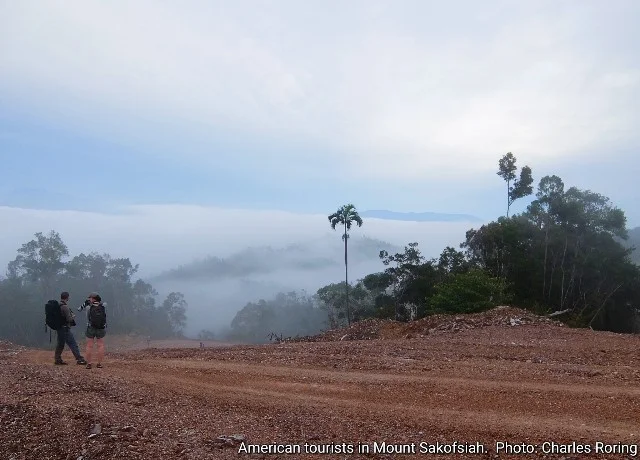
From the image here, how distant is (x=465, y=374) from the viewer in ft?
28.7

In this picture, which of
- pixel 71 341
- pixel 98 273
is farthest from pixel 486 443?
pixel 98 273

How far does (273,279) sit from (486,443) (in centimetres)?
16433

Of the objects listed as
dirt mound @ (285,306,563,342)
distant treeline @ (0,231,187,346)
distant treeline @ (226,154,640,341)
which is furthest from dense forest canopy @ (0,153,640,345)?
distant treeline @ (0,231,187,346)

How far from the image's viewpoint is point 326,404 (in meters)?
6.92

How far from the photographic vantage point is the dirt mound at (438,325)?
18.0m

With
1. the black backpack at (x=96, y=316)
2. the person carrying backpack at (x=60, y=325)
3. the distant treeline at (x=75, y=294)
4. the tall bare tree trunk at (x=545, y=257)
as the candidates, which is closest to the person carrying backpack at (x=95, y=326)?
the black backpack at (x=96, y=316)

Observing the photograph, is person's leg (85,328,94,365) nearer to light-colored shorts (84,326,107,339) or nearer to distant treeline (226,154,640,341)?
light-colored shorts (84,326,107,339)

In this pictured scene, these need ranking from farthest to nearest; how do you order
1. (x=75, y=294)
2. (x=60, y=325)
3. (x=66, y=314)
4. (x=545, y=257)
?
(x=75, y=294) → (x=545, y=257) → (x=66, y=314) → (x=60, y=325)

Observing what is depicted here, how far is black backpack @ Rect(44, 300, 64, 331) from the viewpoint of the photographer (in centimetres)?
1091

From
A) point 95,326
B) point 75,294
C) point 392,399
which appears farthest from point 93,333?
point 75,294

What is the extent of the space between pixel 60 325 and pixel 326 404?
22.7ft

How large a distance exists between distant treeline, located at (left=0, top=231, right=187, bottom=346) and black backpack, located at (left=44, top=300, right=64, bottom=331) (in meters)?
46.3

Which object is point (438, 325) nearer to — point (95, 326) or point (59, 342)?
point (95, 326)

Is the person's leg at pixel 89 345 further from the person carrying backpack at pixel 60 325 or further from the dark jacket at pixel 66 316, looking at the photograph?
the dark jacket at pixel 66 316
